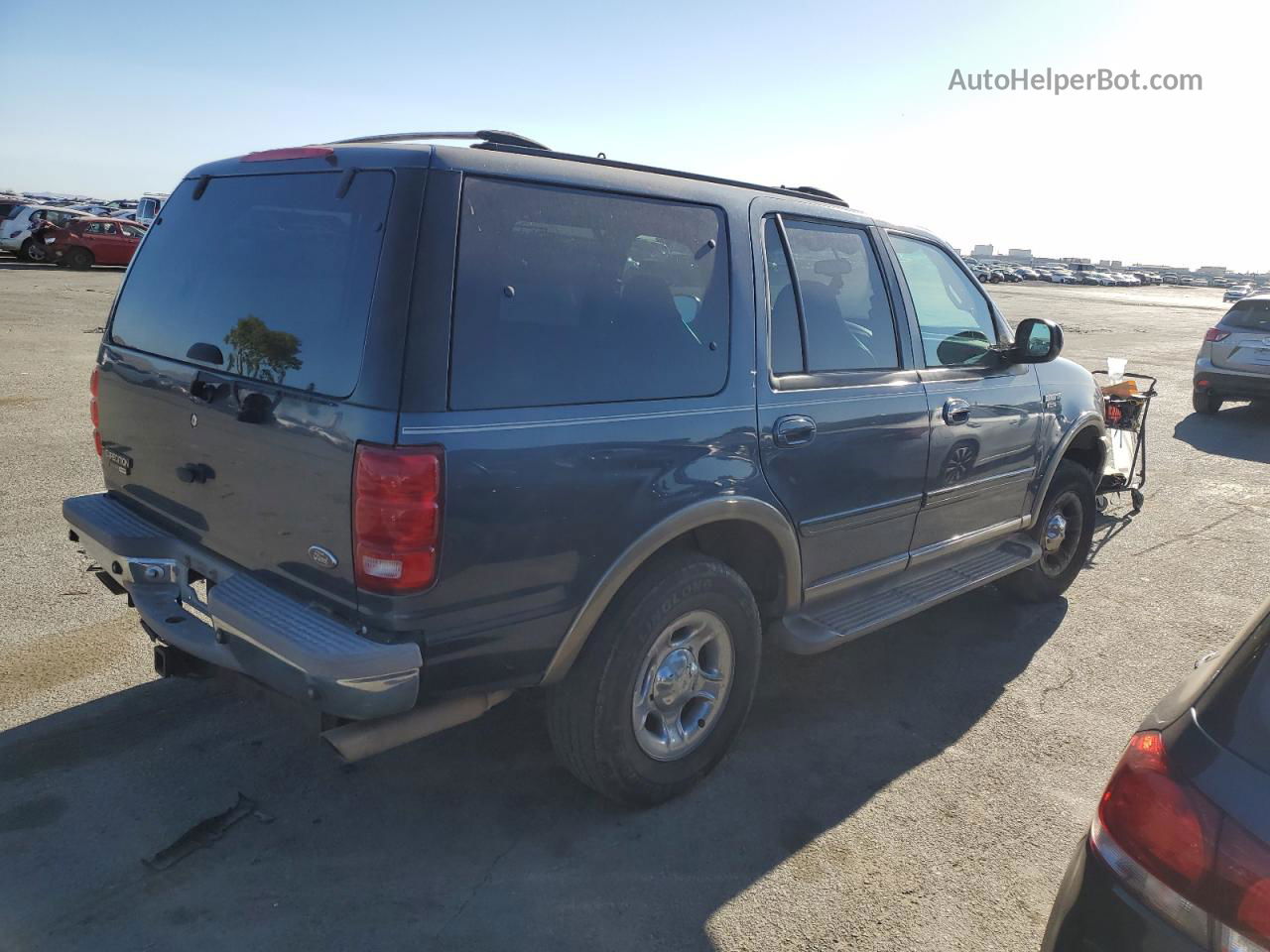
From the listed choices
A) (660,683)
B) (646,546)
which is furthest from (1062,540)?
(646,546)

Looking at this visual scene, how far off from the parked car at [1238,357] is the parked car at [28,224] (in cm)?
2657

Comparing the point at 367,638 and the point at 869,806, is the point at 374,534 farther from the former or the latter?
the point at 869,806

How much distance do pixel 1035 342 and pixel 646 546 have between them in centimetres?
271

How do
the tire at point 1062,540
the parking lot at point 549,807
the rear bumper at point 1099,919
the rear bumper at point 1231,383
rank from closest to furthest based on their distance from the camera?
the rear bumper at point 1099,919 < the parking lot at point 549,807 < the tire at point 1062,540 < the rear bumper at point 1231,383

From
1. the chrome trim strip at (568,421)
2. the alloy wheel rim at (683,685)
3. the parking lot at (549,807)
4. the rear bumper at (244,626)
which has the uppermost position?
the chrome trim strip at (568,421)

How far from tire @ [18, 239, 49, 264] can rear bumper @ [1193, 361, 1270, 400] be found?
27406 millimetres

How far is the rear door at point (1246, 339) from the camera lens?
38.6 feet

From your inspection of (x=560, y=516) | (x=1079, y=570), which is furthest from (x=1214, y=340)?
(x=560, y=516)

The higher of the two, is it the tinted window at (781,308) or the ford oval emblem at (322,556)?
the tinted window at (781,308)

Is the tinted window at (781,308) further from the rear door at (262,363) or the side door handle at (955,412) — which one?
the rear door at (262,363)

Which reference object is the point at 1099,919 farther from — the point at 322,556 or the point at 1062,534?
the point at 1062,534

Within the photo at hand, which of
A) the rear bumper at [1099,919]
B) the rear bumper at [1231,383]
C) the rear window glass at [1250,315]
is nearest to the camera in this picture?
the rear bumper at [1099,919]

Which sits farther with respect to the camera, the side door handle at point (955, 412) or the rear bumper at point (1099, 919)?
the side door handle at point (955, 412)

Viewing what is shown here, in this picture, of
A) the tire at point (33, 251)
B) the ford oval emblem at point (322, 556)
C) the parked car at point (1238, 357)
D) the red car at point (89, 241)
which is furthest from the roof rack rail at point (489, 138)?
the tire at point (33, 251)
